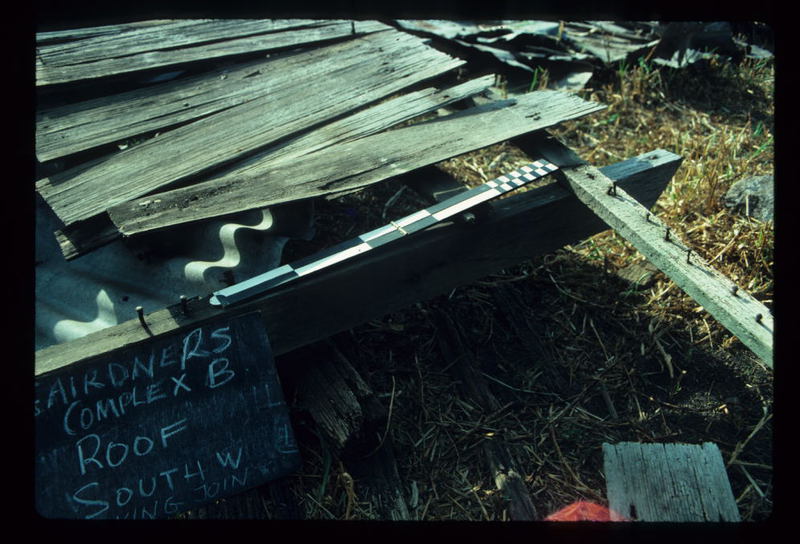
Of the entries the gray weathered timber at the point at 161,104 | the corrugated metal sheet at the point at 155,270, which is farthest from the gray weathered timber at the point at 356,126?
the gray weathered timber at the point at 161,104

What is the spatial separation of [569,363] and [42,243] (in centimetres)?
278

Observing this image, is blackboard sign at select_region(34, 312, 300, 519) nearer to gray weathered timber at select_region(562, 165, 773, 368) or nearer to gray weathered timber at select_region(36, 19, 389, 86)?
gray weathered timber at select_region(562, 165, 773, 368)

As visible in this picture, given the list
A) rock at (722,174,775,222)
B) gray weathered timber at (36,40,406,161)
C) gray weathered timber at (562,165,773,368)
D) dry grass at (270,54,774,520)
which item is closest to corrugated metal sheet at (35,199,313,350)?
gray weathered timber at (36,40,406,161)

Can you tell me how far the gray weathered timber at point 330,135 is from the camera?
9.41 feet

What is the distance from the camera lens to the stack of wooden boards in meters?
2.99

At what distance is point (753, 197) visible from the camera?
425cm

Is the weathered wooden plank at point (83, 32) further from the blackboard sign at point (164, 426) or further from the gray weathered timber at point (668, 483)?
the gray weathered timber at point (668, 483)

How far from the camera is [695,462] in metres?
2.62

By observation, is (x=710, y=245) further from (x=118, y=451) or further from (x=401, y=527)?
(x=118, y=451)

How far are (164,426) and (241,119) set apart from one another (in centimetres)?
188

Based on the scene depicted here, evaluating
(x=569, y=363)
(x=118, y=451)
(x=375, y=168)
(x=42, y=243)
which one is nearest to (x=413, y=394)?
(x=569, y=363)

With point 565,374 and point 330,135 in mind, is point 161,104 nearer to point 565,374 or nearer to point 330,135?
point 330,135

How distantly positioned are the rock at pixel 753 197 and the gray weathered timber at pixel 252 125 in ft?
6.76

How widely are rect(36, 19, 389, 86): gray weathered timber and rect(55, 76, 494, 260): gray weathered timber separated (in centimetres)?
114
